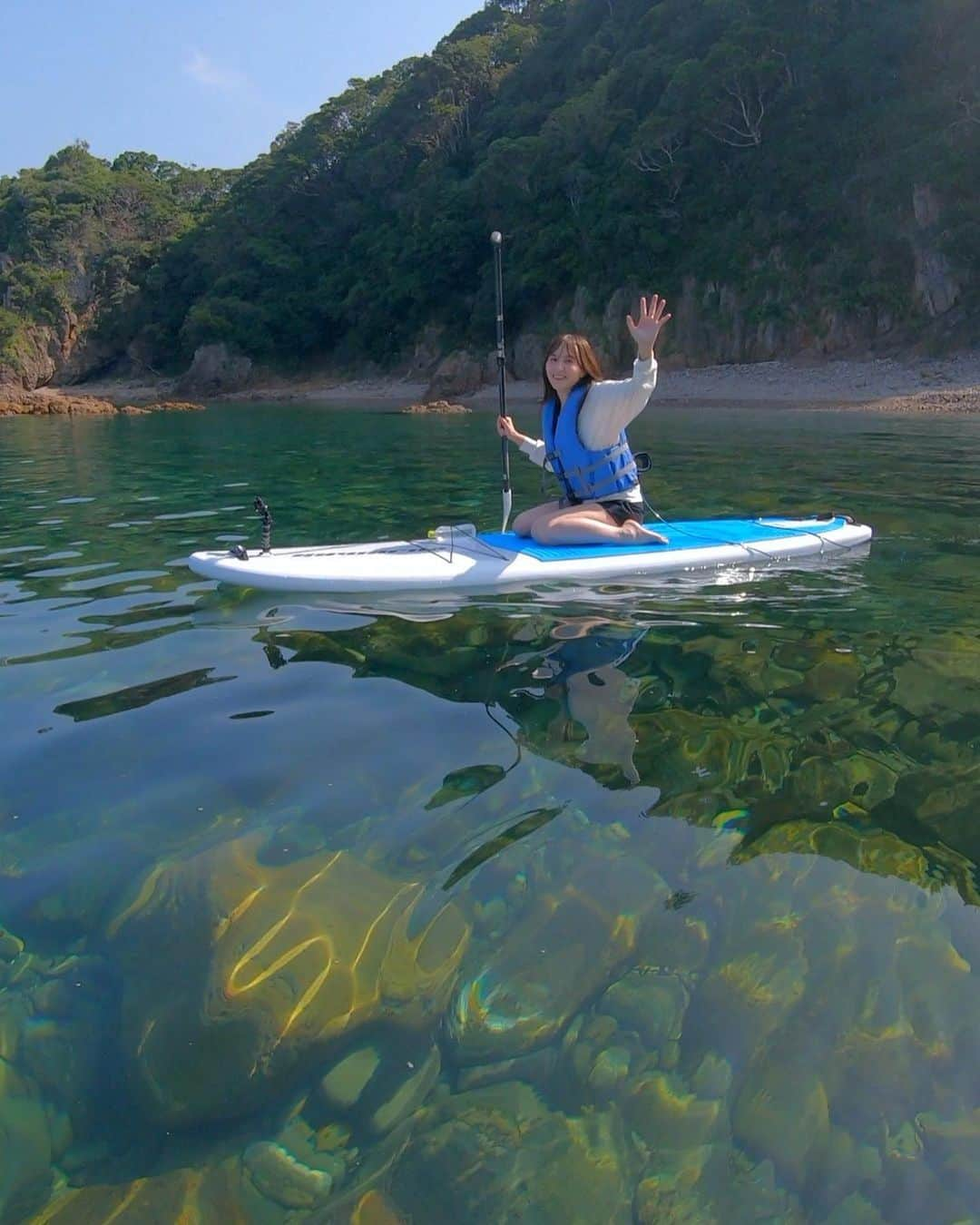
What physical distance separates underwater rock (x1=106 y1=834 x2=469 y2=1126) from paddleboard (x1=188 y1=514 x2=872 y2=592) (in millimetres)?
3213

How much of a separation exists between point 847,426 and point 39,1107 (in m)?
20.2

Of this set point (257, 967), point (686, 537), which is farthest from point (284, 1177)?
point (686, 537)

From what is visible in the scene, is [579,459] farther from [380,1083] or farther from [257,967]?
[380,1083]

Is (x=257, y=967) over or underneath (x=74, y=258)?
underneath

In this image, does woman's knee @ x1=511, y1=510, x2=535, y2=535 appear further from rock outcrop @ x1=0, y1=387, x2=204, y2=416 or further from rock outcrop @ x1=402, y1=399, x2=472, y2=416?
rock outcrop @ x1=0, y1=387, x2=204, y2=416

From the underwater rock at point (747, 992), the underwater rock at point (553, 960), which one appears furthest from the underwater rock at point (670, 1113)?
the underwater rock at point (553, 960)

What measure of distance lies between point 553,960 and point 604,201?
42899 mm

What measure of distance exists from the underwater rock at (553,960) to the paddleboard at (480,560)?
3.45m

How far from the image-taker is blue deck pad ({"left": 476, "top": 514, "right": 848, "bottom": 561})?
21.6 feet

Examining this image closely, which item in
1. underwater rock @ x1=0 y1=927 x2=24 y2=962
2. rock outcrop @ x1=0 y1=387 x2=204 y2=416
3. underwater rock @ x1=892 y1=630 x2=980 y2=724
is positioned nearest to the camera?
underwater rock @ x1=0 y1=927 x2=24 y2=962

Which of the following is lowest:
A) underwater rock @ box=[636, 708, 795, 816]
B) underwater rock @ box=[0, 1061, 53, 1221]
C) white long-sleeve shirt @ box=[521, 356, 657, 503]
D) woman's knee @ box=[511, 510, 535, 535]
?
underwater rock @ box=[636, 708, 795, 816]

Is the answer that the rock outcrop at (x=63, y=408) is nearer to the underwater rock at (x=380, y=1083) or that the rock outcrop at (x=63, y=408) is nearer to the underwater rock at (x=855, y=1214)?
the underwater rock at (x=380, y=1083)

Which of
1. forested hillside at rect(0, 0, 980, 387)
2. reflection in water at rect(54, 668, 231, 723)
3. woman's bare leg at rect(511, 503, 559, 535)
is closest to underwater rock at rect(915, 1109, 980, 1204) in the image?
reflection in water at rect(54, 668, 231, 723)

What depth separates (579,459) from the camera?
6.68m
